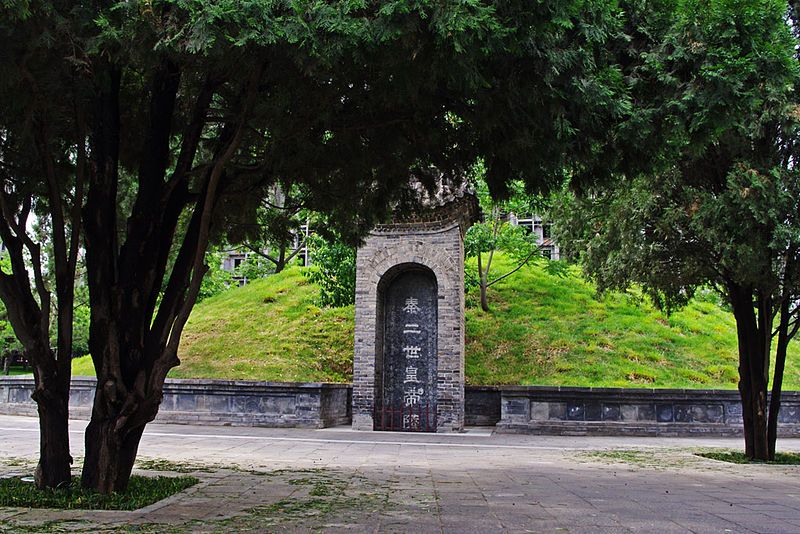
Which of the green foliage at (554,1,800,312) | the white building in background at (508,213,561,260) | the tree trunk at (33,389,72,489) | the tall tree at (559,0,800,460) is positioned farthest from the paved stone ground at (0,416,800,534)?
the white building in background at (508,213,561,260)

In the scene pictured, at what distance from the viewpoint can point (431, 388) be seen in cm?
1681

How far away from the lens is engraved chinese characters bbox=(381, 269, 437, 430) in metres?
16.8

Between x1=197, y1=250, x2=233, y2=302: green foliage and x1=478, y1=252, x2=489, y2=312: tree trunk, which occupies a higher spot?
x1=197, y1=250, x2=233, y2=302: green foliage

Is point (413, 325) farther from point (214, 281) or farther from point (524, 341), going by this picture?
point (214, 281)

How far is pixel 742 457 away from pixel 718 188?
4.56m

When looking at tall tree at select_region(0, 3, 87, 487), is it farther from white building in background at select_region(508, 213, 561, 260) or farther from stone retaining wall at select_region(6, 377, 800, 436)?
white building in background at select_region(508, 213, 561, 260)

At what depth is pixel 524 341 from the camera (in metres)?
21.9

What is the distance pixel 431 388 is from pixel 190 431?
5643mm

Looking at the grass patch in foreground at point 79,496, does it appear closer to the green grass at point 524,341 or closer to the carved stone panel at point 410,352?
the carved stone panel at point 410,352

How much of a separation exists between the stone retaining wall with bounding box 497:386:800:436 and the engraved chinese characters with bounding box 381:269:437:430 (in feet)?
6.57

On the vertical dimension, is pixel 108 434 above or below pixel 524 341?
below

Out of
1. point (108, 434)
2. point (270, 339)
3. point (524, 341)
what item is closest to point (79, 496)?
point (108, 434)

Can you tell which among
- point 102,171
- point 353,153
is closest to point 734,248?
point 353,153

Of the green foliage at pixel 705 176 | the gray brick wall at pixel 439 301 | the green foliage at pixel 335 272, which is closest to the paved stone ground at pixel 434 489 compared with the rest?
the gray brick wall at pixel 439 301
